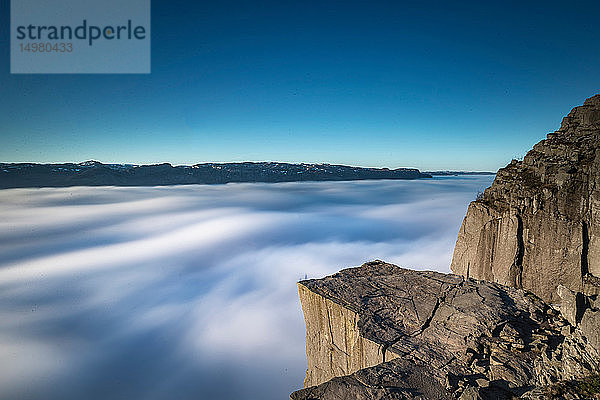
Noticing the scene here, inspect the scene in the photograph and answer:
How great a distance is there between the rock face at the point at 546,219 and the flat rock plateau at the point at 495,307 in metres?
0.04

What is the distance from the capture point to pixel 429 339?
209 inches

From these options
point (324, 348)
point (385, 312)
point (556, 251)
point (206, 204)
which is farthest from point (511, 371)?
point (206, 204)

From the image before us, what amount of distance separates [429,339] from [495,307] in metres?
1.95

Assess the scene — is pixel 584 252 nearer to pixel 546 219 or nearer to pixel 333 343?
pixel 546 219

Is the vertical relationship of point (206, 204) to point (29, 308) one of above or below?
above

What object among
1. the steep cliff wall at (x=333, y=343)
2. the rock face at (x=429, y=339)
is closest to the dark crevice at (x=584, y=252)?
the rock face at (x=429, y=339)

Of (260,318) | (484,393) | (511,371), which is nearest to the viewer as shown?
(484,393)

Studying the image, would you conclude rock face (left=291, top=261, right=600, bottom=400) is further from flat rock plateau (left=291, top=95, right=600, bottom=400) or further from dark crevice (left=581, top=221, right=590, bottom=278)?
dark crevice (left=581, top=221, right=590, bottom=278)

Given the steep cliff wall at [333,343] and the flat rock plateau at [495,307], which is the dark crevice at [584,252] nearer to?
the flat rock plateau at [495,307]

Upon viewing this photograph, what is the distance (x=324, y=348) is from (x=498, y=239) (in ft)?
27.7

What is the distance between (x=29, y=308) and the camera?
143 ft

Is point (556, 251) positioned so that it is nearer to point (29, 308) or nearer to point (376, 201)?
point (29, 308)

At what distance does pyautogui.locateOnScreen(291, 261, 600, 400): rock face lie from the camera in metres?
4.01

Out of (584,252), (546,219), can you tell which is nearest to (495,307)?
(584,252)
